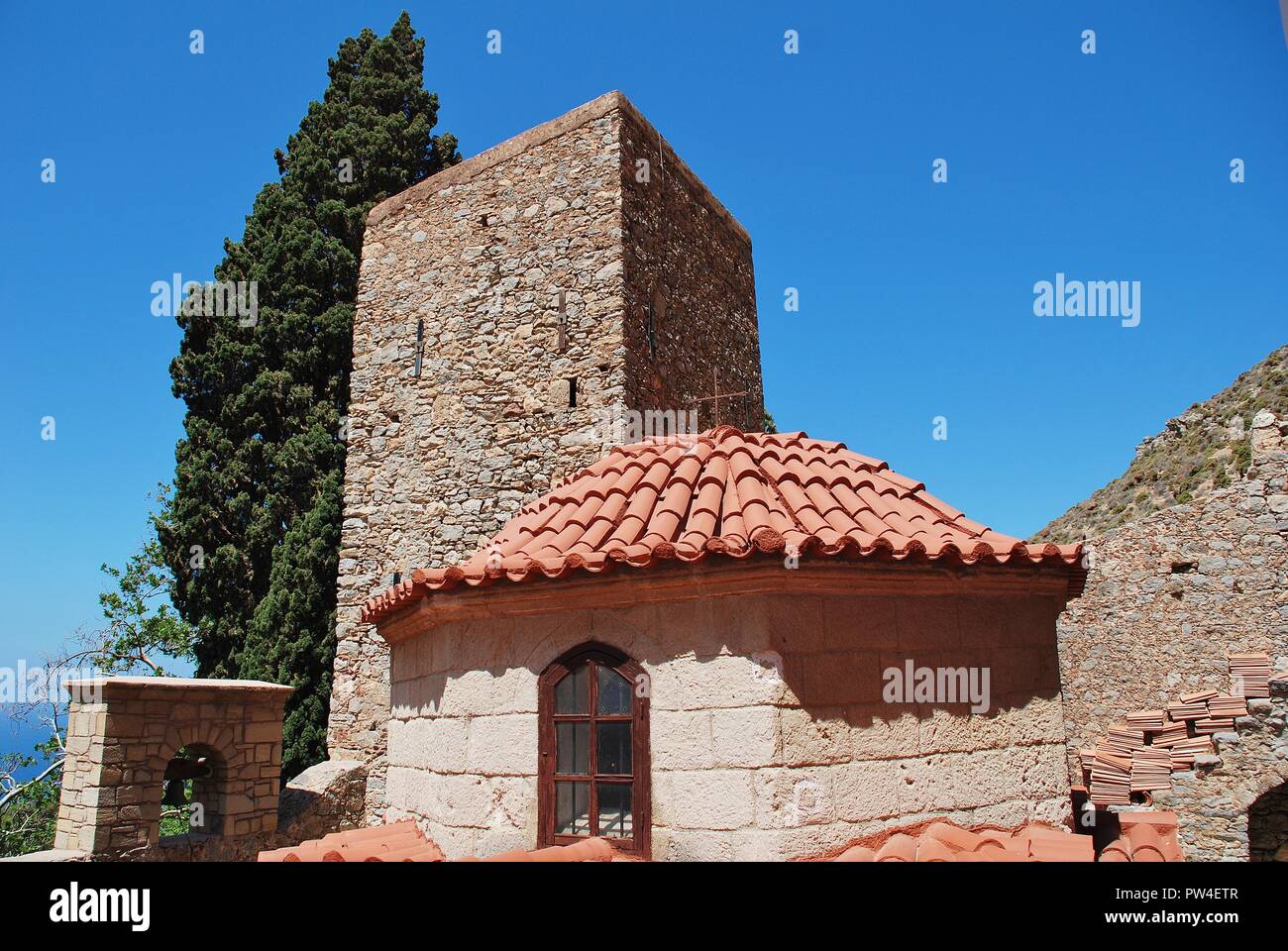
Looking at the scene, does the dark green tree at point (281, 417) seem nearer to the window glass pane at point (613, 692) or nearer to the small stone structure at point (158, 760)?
the small stone structure at point (158, 760)

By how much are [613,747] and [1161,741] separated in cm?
903

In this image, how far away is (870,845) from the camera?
15.9 feet

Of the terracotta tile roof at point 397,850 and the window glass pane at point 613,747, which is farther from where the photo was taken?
the window glass pane at point 613,747

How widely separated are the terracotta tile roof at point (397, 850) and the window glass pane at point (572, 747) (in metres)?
0.42

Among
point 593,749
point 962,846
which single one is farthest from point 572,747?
point 962,846

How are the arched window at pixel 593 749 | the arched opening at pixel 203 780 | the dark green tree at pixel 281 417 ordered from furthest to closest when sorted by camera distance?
the dark green tree at pixel 281 417
the arched opening at pixel 203 780
the arched window at pixel 593 749

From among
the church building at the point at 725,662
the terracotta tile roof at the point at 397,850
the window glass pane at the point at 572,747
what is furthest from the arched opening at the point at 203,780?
the window glass pane at the point at 572,747

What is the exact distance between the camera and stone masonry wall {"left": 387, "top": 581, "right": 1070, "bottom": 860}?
15.6ft

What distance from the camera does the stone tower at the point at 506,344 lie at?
9578mm

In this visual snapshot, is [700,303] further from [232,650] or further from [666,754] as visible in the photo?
[232,650]

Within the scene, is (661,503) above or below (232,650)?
above

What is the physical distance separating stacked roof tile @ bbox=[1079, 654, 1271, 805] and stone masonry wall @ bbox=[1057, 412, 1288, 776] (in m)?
1.16
